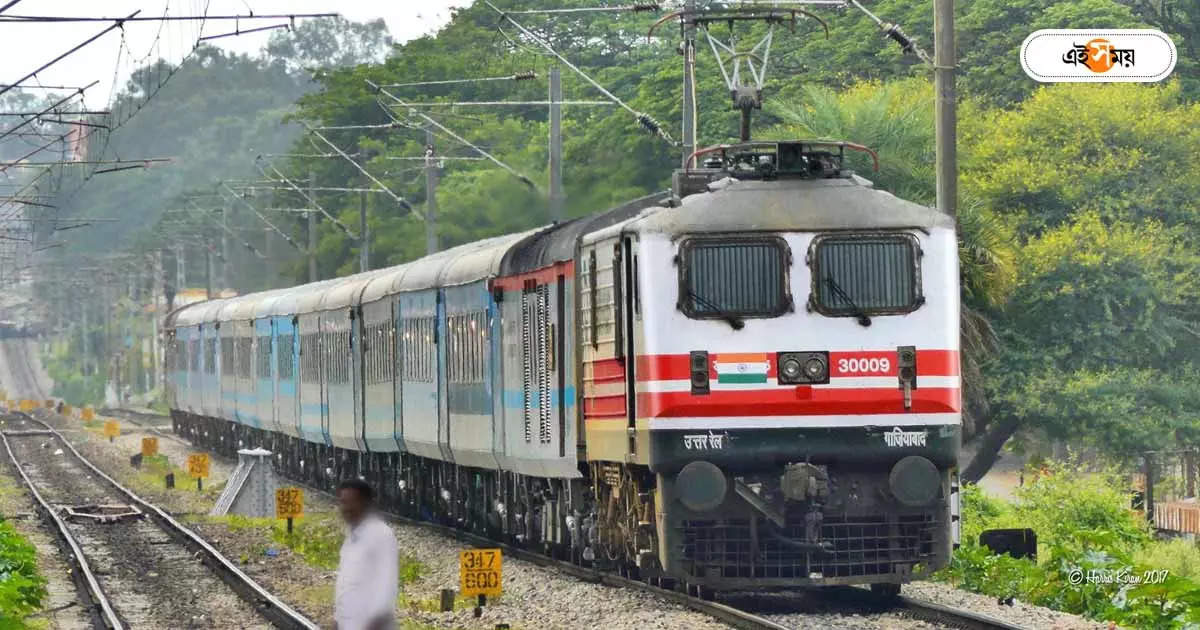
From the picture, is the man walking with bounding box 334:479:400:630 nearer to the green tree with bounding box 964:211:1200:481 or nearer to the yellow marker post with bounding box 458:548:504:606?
the yellow marker post with bounding box 458:548:504:606

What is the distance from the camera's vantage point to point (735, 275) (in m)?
16.9

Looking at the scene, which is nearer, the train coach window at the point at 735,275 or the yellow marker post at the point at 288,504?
the train coach window at the point at 735,275

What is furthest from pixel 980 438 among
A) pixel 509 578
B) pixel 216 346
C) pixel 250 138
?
pixel 250 138

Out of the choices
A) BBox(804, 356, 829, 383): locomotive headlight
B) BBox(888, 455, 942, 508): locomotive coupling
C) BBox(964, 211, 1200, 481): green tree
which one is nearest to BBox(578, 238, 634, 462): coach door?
BBox(804, 356, 829, 383): locomotive headlight

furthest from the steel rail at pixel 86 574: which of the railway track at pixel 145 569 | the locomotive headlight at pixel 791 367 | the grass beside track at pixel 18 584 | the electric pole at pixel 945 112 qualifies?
the electric pole at pixel 945 112

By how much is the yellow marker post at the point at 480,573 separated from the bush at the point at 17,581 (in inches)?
140

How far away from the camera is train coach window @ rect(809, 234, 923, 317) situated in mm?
16750

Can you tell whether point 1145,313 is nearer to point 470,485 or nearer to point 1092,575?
point 470,485

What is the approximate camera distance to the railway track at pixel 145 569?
20016 mm

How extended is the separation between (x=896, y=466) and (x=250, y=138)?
145 meters

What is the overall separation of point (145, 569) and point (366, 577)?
Answer: 16.1 m

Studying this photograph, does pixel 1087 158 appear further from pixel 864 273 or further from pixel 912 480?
pixel 912 480

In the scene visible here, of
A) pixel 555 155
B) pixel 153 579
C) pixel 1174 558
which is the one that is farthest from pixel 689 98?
pixel 153 579

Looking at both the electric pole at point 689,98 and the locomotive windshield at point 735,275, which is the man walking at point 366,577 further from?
the electric pole at point 689,98
